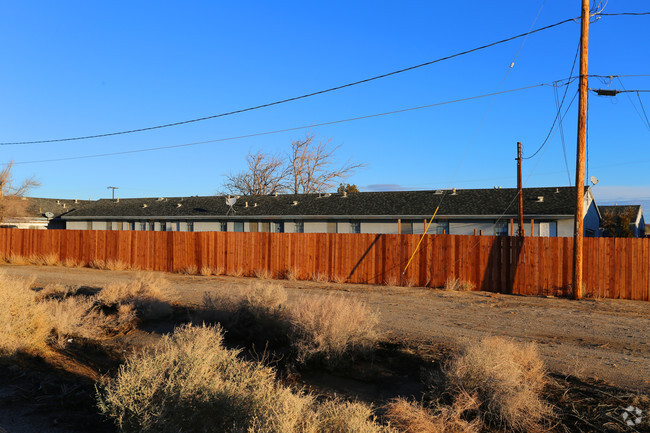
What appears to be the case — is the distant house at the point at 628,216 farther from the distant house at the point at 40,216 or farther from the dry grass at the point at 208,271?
the distant house at the point at 40,216

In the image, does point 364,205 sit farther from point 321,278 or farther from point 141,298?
point 141,298

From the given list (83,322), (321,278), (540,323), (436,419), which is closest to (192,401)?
(436,419)

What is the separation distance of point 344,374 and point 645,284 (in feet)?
37.5

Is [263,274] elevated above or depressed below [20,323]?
below

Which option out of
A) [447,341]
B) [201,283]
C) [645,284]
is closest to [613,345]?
[447,341]

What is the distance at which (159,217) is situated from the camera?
121ft

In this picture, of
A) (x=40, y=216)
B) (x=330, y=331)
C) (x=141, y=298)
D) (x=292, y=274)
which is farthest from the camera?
(x=40, y=216)

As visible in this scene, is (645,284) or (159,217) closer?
(645,284)

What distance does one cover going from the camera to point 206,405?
15.3 ft

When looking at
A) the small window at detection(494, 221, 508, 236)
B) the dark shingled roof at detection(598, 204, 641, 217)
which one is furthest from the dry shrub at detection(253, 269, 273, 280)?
the dark shingled roof at detection(598, 204, 641, 217)

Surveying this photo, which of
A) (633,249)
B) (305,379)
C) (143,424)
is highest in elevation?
(633,249)

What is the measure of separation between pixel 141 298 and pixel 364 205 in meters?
22.1

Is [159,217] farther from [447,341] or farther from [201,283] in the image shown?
[447,341]

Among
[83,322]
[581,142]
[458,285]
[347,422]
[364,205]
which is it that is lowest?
[458,285]
